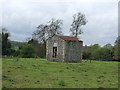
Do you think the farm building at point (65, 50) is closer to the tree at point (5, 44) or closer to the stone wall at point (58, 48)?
the stone wall at point (58, 48)

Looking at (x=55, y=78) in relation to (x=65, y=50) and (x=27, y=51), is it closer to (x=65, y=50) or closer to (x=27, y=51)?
(x=65, y=50)

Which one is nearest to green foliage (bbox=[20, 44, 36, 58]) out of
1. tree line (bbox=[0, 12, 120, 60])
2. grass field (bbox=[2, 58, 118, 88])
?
tree line (bbox=[0, 12, 120, 60])

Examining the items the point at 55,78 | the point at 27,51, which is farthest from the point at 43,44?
the point at 55,78

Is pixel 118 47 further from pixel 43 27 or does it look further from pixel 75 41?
pixel 43 27

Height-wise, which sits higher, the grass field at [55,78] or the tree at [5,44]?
the tree at [5,44]

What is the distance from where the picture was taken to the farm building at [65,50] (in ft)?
104

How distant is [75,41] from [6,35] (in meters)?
25.7

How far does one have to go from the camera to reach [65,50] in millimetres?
31766

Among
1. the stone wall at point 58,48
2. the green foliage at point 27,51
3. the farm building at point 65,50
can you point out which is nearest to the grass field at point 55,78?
the farm building at point 65,50

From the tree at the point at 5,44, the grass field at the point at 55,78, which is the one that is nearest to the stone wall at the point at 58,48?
the grass field at the point at 55,78

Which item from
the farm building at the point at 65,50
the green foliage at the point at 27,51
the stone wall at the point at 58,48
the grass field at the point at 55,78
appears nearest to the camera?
the grass field at the point at 55,78

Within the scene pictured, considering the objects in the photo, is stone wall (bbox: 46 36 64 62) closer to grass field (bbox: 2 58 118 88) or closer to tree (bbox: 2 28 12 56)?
grass field (bbox: 2 58 118 88)

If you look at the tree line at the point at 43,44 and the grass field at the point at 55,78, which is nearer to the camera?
the grass field at the point at 55,78

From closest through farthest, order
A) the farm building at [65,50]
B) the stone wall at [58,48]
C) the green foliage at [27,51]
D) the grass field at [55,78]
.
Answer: the grass field at [55,78] → the farm building at [65,50] → the stone wall at [58,48] → the green foliage at [27,51]
